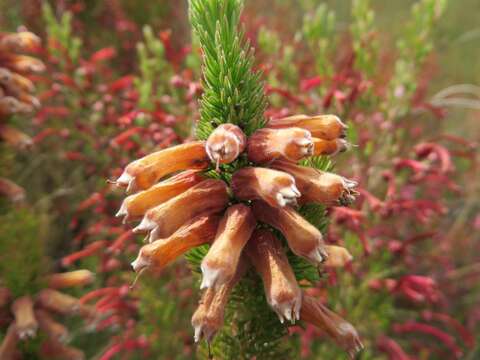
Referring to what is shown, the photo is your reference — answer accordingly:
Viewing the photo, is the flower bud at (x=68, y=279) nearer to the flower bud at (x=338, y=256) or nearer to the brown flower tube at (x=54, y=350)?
the brown flower tube at (x=54, y=350)

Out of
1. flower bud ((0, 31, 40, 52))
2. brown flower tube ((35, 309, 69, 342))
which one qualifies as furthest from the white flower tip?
flower bud ((0, 31, 40, 52))

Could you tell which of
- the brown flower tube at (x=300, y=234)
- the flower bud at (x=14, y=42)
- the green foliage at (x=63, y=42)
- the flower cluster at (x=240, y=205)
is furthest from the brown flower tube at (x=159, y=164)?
the green foliage at (x=63, y=42)

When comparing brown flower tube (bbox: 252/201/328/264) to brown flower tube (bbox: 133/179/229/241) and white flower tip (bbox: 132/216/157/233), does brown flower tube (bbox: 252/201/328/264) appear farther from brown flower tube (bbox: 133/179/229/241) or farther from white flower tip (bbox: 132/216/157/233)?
white flower tip (bbox: 132/216/157/233)

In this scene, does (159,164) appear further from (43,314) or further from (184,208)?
(43,314)

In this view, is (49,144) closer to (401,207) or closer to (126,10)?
(126,10)

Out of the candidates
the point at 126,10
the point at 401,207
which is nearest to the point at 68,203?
the point at 126,10
